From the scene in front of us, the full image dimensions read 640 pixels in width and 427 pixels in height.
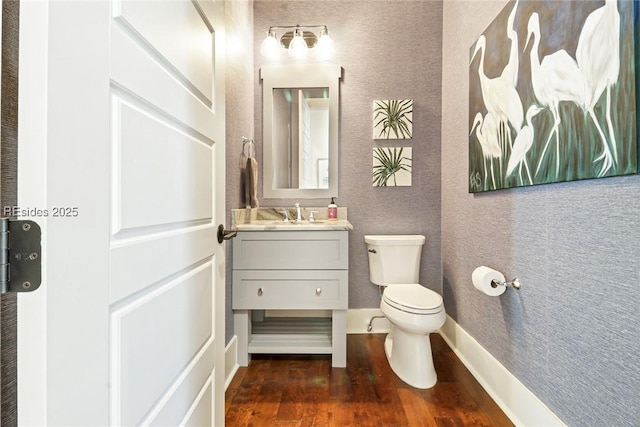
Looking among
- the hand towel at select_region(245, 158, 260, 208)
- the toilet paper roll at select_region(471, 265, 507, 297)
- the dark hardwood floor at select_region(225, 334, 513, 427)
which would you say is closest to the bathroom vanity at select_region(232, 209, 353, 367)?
the dark hardwood floor at select_region(225, 334, 513, 427)

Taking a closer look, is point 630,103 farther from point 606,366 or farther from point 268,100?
point 268,100

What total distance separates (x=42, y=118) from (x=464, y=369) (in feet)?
7.42

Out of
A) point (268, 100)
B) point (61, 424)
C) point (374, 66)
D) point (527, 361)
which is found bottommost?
point (527, 361)

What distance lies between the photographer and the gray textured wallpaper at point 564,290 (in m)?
0.95

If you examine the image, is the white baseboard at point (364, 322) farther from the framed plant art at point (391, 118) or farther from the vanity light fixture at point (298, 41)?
the vanity light fixture at point (298, 41)

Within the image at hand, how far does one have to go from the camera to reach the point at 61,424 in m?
0.50

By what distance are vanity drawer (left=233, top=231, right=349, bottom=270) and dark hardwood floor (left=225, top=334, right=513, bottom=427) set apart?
64cm

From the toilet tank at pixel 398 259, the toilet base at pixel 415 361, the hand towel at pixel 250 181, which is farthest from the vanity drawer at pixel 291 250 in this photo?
the toilet base at pixel 415 361

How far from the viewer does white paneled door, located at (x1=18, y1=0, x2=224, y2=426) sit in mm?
473

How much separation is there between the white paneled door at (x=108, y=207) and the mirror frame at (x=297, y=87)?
167 centimetres

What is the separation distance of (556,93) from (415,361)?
4.86ft

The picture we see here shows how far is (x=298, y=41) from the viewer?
8.00ft

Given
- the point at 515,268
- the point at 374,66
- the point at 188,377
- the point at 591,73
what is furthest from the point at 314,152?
the point at 188,377

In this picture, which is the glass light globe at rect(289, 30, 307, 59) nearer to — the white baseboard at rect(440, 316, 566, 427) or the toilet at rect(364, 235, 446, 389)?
the toilet at rect(364, 235, 446, 389)
